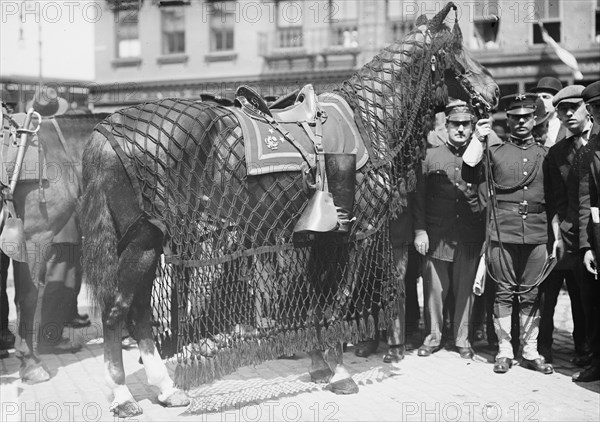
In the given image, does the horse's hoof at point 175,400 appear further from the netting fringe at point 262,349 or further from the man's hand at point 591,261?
the man's hand at point 591,261

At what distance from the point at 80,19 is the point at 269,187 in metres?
7.07

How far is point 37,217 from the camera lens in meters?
5.45

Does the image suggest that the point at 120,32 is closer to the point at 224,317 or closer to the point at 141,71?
the point at 141,71

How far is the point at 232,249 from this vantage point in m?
4.56

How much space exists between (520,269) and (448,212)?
2.70ft

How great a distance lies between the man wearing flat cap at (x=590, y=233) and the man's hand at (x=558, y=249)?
0.50 ft

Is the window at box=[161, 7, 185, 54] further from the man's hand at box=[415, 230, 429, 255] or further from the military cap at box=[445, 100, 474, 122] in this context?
the man's hand at box=[415, 230, 429, 255]

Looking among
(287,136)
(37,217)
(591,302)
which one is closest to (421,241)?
(591,302)

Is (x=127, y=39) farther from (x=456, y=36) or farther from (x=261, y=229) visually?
(x=261, y=229)

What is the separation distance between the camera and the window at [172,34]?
21.0 meters

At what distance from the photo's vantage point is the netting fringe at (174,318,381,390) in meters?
4.40

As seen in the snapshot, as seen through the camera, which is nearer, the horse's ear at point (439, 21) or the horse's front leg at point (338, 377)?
the horse's front leg at point (338, 377)

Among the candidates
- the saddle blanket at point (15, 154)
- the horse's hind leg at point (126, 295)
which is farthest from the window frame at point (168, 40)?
the horse's hind leg at point (126, 295)

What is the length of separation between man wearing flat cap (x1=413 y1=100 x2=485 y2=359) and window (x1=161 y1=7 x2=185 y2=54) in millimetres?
16532
